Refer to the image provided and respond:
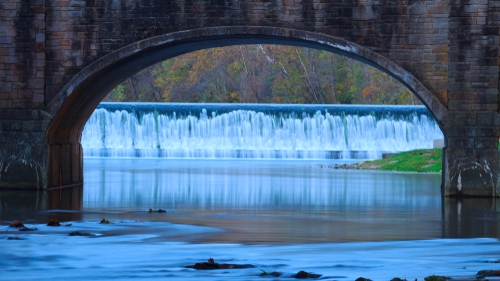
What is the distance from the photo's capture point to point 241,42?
25.4m

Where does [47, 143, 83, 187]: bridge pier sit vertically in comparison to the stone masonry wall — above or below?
below

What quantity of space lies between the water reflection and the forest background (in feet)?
110

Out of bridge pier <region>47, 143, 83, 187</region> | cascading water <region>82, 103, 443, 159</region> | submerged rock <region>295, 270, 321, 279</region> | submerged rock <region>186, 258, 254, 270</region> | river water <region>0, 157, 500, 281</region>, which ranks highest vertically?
cascading water <region>82, 103, 443, 159</region>

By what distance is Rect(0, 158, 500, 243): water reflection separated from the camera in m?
16.6

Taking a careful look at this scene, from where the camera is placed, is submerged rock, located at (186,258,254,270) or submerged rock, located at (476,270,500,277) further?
submerged rock, located at (186,258,254,270)

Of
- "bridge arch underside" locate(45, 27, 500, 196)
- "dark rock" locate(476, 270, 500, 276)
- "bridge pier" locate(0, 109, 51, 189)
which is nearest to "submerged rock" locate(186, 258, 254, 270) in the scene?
"dark rock" locate(476, 270, 500, 276)

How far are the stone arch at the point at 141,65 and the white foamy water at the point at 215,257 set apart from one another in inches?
309

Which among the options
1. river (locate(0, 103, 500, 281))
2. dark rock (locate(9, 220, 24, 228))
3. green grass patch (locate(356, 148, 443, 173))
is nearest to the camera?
river (locate(0, 103, 500, 281))

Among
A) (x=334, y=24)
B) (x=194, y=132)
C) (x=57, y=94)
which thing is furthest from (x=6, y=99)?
(x=194, y=132)

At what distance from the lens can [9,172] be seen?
23.9m

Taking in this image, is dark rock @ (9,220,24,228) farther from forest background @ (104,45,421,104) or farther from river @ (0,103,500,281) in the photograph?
forest background @ (104,45,421,104)

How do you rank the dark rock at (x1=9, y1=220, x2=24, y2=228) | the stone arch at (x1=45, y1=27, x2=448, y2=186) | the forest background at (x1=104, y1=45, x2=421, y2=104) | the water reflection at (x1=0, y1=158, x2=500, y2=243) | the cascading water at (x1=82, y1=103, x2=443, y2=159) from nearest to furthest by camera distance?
1. the dark rock at (x1=9, y1=220, x2=24, y2=228)
2. the water reflection at (x1=0, y1=158, x2=500, y2=243)
3. the stone arch at (x1=45, y1=27, x2=448, y2=186)
4. the cascading water at (x1=82, y1=103, x2=443, y2=159)
5. the forest background at (x1=104, y1=45, x2=421, y2=104)

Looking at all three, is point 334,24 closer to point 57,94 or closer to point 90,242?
point 57,94

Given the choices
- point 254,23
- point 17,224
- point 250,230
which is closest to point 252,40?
point 254,23
